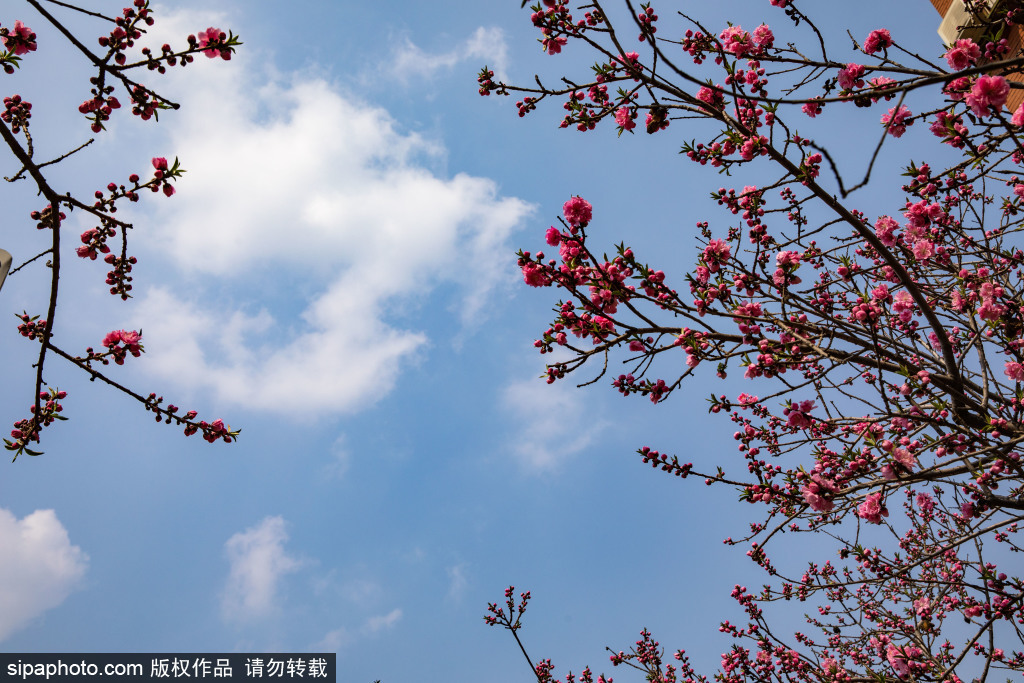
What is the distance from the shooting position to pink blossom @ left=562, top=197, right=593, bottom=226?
151 inches

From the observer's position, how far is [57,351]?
321cm

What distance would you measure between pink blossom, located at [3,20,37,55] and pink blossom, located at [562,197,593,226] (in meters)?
3.71

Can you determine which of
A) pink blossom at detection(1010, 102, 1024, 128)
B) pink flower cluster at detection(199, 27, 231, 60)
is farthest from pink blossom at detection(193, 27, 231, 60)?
pink blossom at detection(1010, 102, 1024, 128)

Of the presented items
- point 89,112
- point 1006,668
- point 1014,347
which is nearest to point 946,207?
point 1014,347

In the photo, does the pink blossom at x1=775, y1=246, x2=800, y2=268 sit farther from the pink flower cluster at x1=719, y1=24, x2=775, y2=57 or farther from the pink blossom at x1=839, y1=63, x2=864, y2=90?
the pink flower cluster at x1=719, y1=24, x2=775, y2=57

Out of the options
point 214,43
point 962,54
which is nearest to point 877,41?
point 962,54

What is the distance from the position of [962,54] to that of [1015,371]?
2.49 m

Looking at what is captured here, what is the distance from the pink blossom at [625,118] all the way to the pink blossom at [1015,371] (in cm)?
359

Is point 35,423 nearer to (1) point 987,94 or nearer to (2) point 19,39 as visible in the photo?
(2) point 19,39

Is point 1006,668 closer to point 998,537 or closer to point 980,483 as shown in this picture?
point 998,537

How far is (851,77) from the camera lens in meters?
3.71

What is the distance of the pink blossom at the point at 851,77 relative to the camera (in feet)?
12.1

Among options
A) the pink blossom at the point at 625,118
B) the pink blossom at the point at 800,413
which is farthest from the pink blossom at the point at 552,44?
the pink blossom at the point at 800,413

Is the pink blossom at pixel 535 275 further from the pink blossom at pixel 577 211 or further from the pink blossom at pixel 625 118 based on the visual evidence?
the pink blossom at pixel 625 118
